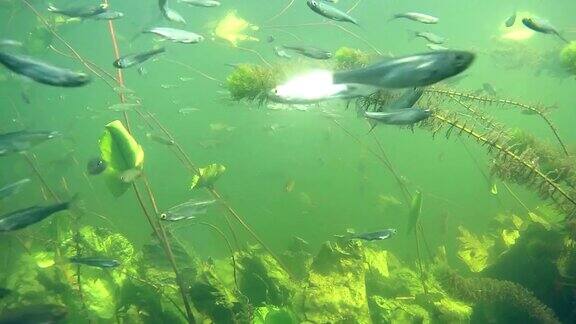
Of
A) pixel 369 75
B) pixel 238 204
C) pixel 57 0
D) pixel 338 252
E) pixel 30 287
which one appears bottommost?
pixel 238 204

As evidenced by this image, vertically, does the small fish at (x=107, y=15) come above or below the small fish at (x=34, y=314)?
Result: above

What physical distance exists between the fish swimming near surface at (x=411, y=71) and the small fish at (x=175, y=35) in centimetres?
383

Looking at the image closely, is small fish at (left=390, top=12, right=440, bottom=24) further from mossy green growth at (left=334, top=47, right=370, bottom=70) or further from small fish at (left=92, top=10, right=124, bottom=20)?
small fish at (left=92, top=10, right=124, bottom=20)

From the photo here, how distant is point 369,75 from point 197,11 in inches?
2660

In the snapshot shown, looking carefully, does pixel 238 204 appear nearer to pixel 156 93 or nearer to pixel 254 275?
pixel 254 275

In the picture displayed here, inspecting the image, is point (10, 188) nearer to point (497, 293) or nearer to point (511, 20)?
point (497, 293)

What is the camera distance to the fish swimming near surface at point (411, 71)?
6.02ft

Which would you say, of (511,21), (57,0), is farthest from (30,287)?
(57,0)

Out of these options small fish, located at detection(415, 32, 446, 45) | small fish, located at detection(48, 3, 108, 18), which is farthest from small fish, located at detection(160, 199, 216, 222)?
small fish, located at detection(415, 32, 446, 45)

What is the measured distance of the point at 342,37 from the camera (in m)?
81.4

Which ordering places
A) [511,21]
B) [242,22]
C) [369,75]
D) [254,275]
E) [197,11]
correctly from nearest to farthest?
[369,75]
[254,275]
[511,21]
[242,22]
[197,11]

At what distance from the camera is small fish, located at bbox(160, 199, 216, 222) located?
447cm

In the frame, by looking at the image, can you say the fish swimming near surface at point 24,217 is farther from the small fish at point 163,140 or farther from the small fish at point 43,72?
the small fish at point 163,140

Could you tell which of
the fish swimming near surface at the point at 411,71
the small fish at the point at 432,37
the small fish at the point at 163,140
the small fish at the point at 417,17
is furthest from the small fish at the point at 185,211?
the small fish at the point at 432,37
